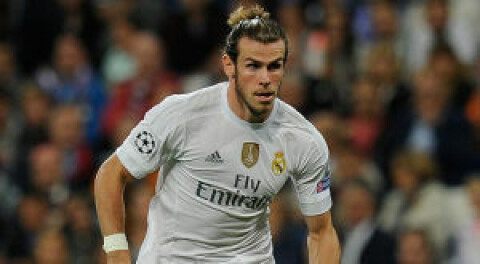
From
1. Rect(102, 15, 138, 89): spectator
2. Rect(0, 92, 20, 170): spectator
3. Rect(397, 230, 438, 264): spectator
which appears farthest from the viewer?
Rect(102, 15, 138, 89): spectator

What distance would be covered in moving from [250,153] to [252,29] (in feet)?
2.07

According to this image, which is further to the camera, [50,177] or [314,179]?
[50,177]

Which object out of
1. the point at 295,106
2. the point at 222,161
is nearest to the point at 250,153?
the point at 222,161

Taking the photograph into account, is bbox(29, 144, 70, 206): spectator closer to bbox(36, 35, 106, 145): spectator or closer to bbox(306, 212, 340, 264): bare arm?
bbox(36, 35, 106, 145): spectator

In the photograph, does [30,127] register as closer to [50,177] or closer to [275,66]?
[50,177]

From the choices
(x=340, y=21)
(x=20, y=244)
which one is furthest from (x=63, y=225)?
(x=340, y=21)

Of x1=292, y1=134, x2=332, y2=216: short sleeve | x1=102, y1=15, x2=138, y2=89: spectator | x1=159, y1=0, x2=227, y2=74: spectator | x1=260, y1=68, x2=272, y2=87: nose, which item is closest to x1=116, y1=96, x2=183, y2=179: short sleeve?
x1=260, y1=68, x2=272, y2=87: nose

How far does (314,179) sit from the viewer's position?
6133 millimetres

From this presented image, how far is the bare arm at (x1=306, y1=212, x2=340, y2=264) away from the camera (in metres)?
6.20

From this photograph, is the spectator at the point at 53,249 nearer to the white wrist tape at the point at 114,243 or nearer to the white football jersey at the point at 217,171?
the white football jersey at the point at 217,171

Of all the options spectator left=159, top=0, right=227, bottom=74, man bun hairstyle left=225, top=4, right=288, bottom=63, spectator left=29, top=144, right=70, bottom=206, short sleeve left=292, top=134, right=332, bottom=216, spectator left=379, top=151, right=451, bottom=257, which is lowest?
spectator left=29, top=144, right=70, bottom=206

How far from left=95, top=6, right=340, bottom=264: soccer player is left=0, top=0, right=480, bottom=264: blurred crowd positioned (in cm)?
280

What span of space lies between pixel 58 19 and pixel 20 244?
120 inches

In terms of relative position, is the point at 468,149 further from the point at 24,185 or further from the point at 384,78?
the point at 24,185
